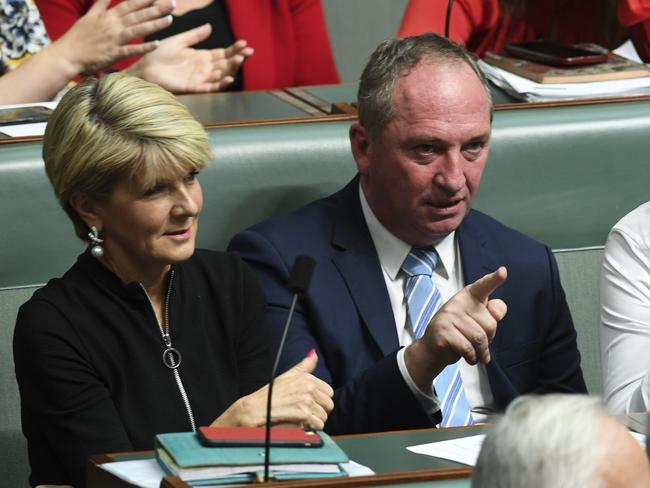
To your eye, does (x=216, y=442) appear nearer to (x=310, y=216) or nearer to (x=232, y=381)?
(x=232, y=381)

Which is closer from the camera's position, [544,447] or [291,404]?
[544,447]

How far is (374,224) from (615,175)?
1.89 feet

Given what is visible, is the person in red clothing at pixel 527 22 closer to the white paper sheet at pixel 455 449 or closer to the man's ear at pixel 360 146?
the man's ear at pixel 360 146

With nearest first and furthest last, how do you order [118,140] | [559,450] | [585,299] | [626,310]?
[559,450], [118,140], [626,310], [585,299]

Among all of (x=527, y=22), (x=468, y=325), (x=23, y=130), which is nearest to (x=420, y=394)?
(x=468, y=325)

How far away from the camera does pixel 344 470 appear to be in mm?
1606

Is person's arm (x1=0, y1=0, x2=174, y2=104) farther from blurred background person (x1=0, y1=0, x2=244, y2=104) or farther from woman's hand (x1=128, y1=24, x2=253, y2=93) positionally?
woman's hand (x1=128, y1=24, x2=253, y2=93)

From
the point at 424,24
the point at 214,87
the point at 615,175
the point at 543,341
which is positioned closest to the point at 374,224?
the point at 543,341

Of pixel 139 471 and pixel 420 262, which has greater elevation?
pixel 139 471

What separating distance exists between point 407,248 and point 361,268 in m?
0.09

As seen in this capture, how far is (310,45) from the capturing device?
3666 mm

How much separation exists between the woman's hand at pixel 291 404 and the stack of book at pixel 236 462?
24cm

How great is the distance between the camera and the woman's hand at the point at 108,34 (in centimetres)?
289

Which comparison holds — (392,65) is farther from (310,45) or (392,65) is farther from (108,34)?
(310,45)
